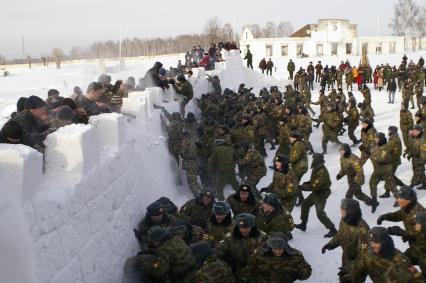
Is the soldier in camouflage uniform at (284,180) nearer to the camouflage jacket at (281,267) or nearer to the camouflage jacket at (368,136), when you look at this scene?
the camouflage jacket at (281,267)

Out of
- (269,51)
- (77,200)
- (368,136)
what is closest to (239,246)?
(77,200)

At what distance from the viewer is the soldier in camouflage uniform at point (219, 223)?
580cm

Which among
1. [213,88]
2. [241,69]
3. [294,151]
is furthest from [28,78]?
[294,151]

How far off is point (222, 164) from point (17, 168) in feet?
19.5

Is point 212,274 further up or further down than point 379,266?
further down

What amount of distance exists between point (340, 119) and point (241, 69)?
13.4 m

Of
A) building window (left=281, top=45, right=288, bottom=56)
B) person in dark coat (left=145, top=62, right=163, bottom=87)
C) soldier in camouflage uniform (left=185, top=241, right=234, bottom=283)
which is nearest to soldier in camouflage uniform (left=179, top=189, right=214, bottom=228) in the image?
soldier in camouflage uniform (left=185, top=241, right=234, bottom=283)

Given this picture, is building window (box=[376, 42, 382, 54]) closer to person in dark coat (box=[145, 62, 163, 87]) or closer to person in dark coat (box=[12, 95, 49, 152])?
person in dark coat (box=[145, 62, 163, 87])

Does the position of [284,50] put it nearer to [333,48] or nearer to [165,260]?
[333,48]

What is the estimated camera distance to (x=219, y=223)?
5906 millimetres

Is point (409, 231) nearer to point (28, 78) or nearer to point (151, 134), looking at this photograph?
point (151, 134)

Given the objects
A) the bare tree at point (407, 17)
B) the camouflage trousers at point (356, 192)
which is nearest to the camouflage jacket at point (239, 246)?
the camouflage trousers at point (356, 192)

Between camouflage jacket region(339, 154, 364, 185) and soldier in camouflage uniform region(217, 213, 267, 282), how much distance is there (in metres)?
3.54

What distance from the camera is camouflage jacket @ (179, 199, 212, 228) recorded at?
666 cm
